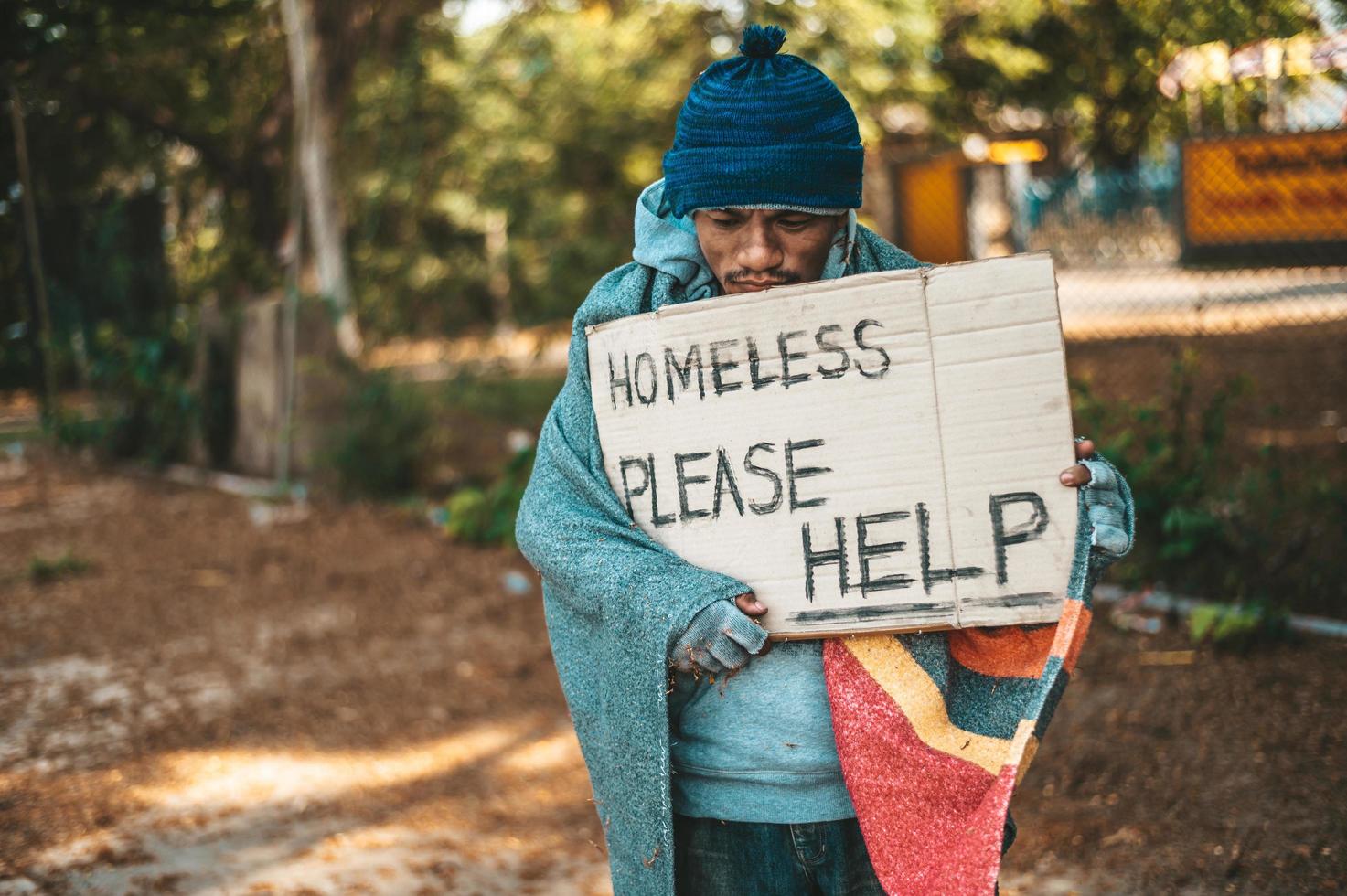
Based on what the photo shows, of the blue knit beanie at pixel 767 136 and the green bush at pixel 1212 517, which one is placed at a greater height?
the blue knit beanie at pixel 767 136

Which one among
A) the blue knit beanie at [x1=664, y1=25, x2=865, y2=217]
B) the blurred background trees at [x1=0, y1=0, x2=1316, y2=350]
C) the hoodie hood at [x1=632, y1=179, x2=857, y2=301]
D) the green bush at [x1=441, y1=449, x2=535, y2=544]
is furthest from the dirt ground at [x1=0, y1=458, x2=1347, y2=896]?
the blurred background trees at [x1=0, y1=0, x2=1316, y2=350]

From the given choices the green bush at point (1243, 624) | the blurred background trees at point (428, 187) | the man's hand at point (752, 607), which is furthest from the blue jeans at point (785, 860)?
the blurred background trees at point (428, 187)

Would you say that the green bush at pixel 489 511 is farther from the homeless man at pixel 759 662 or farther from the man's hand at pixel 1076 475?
the man's hand at pixel 1076 475

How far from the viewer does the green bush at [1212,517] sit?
13.9 feet

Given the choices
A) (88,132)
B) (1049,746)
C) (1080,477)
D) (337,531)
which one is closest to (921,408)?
(1080,477)

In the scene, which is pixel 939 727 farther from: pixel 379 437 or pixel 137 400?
pixel 137 400

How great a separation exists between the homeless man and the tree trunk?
6.55 metres

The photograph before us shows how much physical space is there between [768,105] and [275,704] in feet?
12.3

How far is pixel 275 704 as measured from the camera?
4633mm

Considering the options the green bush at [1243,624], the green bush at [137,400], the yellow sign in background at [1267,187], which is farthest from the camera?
the green bush at [137,400]

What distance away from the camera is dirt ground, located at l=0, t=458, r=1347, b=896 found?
3252mm

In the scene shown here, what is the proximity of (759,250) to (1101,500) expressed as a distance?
0.55 m

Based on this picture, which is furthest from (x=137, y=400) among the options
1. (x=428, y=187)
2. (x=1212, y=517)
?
(x=1212, y=517)

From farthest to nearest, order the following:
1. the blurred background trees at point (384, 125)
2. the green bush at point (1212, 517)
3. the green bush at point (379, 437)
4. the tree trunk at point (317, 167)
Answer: the tree trunk at point (317, 167), the green bush at point (379, 437), the blurred background trees at point (384, 125), the green bush at point (1212, 517)
